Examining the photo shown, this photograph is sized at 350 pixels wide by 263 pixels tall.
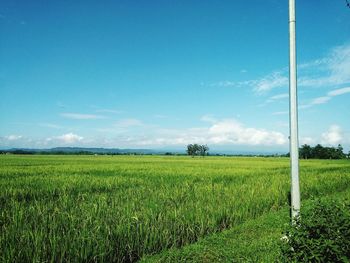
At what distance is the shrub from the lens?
368 centimetres

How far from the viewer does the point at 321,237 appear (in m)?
3.88

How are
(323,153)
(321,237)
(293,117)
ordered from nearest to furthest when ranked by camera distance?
(321,237), (293,117), (323,153)

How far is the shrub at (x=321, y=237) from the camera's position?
3.68 meters

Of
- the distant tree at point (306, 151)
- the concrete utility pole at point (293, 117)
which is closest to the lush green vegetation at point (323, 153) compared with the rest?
the distant tree at point (306, 151)

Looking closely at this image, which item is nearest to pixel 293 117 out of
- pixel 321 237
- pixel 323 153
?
pixel 321 237

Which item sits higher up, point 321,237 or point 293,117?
point 293,117

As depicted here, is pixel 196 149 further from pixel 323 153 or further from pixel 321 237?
pixel 321 237

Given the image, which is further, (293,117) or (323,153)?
(323,153)

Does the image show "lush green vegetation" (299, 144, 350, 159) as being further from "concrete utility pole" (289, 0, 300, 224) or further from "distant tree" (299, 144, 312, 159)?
"concrete utility pole" (289, 0, 300, 224)

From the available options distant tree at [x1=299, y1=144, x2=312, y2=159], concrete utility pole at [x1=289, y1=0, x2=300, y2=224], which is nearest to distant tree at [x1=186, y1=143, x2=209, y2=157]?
distant tree at [x1=299, y1=144, x2=312, y2=159]

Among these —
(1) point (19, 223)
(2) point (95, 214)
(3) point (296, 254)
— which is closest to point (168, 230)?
(2) point (95, 214)

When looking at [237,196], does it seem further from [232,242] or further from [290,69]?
[290,69]

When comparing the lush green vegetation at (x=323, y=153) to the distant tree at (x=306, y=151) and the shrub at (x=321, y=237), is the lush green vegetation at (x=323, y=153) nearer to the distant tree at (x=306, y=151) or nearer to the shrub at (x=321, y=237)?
the distant tree at (x=306, y=151)

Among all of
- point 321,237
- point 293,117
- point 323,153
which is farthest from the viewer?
point 323,153
